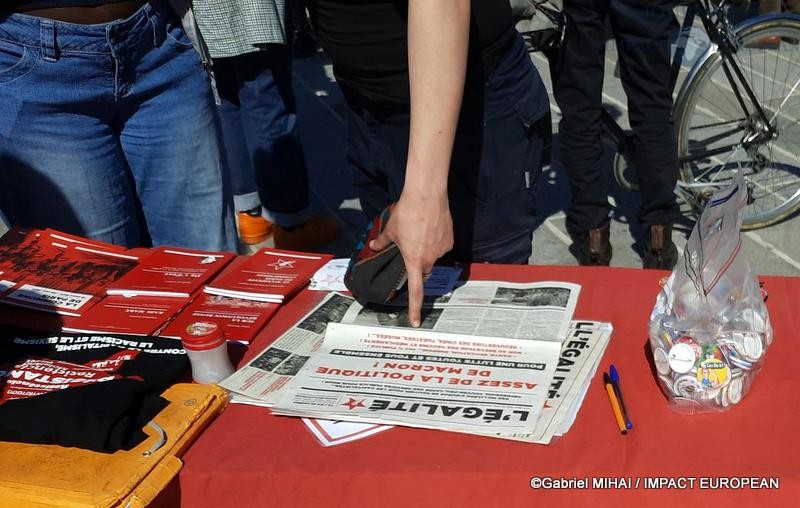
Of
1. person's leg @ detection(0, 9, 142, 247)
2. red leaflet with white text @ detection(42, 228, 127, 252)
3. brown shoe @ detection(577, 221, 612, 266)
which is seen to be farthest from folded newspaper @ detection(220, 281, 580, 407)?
brown shoe @ detection(577, 221, 612, 266)

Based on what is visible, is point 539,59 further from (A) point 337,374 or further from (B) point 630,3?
(A) point 337,374

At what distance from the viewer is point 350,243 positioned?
348cm

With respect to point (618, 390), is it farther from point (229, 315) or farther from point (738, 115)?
point (738, 115)

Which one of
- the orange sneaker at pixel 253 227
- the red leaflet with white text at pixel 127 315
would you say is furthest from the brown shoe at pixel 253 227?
the red leaflet with white text at pixel 127 315

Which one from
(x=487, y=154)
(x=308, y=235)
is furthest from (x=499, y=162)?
(x=308, y=235)

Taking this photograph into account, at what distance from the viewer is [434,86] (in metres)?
1.29

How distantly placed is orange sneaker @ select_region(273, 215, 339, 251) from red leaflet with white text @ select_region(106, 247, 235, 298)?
5.06 ft

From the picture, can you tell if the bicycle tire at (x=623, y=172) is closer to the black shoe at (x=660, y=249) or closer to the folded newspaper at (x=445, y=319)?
the black shoe at (x=660, y=249)

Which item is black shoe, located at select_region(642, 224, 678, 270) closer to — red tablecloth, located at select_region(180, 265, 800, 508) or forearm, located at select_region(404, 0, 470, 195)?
red tablecloth, located at select_region(180, 265, 800, 508)

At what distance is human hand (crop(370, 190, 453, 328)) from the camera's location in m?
1.31

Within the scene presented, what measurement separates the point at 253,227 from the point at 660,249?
1533 millimetres

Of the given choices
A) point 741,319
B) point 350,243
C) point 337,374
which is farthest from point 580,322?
Result: point 350,243

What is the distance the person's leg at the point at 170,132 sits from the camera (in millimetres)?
1889

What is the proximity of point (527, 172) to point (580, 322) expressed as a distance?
38 centimetres
